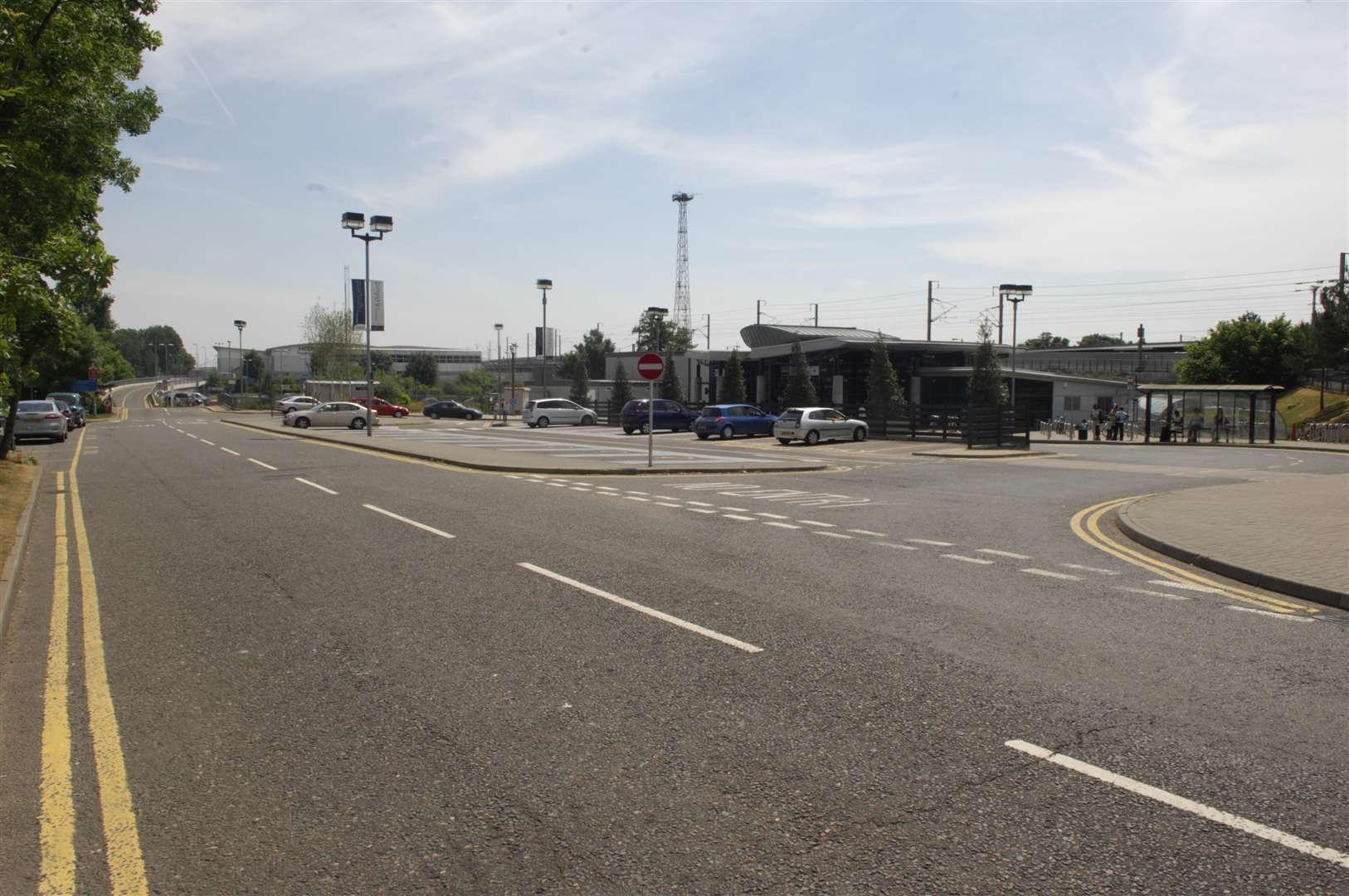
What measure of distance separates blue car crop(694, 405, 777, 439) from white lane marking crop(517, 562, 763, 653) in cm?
3167

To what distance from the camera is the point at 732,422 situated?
→ 134 ft

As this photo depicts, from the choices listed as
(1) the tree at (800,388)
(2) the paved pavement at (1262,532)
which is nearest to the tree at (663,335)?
(1) the tree at (800,388)

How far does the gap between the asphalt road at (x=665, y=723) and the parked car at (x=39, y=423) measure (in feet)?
94.5

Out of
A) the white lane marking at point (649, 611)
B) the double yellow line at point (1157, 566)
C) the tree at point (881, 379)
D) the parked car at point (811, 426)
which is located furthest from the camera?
the tree at point (881, 379)

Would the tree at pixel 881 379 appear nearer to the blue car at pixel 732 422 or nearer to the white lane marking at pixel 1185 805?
the blue car at pixel 732 422

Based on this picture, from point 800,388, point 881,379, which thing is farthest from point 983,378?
point 800,388

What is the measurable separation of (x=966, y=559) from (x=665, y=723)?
612cm

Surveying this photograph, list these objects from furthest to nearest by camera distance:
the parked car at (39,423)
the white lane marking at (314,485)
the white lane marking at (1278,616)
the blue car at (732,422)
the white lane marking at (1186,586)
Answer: the blue car at (732,422) < the parked car at (39,423) < the white lane marking at (314,485) < the white lane marking at (1186,586) < the white lane marking at (1278,616)

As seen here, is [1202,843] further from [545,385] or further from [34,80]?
[545,385]

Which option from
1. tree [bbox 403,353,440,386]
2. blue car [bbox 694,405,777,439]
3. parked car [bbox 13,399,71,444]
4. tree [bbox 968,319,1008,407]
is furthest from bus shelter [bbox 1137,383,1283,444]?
tree [bbox 403,353,440,386]

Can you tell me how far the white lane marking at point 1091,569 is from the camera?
9.40m

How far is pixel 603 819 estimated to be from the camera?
3801 millimetres

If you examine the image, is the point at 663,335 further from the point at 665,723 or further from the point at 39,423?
the point at 665,723

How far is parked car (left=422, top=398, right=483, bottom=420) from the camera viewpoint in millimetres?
67438
